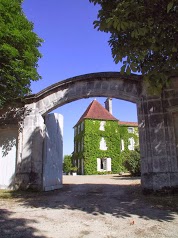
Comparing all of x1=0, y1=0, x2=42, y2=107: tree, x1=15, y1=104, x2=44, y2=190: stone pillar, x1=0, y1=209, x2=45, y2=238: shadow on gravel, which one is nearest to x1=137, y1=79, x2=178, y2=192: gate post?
x1=15, y1=104, x2=44, y2=190: stone pillar

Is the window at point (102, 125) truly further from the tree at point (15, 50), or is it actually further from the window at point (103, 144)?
the tree at point (15, 50)

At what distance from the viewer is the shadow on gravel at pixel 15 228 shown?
3.92m

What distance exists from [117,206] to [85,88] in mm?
5502

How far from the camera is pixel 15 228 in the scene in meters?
4.30

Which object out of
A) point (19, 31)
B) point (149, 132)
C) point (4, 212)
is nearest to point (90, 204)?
point (4, 212)

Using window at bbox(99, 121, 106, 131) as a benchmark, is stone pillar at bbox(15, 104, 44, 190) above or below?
below

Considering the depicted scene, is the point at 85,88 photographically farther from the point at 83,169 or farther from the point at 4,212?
the point at 83,169

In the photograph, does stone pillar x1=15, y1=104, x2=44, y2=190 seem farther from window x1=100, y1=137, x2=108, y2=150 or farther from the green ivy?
window x1=100, y1=137, x2=108, y2=150

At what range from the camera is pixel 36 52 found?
990 cm

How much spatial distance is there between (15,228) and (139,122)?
6083 mm

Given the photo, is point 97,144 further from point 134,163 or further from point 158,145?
point 158,145

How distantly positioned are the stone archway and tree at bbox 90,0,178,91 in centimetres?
Result: 319

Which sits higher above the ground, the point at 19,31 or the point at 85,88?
the point at 19,31

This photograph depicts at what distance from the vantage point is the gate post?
8195mm
